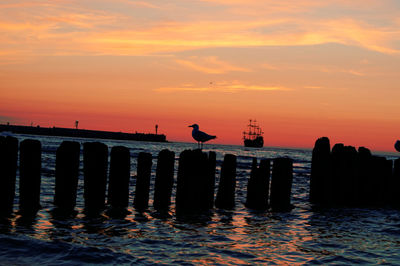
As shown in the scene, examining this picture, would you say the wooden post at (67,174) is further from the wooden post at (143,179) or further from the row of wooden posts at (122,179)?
the wooden post at (143,179)

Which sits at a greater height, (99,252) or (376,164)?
(376,164)

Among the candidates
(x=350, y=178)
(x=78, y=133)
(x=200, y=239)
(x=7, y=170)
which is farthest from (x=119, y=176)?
(x=78, y=133)

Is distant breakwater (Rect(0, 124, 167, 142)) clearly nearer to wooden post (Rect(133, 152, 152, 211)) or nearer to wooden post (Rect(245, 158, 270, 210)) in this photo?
wooden post (Rect(245, 158, 270, 210))

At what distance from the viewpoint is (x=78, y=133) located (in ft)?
582

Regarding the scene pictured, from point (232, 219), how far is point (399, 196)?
618 cm

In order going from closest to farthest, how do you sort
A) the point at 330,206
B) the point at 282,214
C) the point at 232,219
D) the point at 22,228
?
1. the point at 22,228
2. the point at 232,219
3. the point at 282,214
4. the point at 330,206

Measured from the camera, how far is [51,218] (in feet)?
30.0

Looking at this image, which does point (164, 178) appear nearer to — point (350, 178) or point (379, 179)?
point (350, 178)

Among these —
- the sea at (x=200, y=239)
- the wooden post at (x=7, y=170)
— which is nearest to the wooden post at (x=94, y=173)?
the sea at (x=200, y=239)

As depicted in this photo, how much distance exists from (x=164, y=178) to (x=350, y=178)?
18.7ft

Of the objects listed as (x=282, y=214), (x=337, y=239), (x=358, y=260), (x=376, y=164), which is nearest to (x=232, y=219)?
(x=282, y=214)

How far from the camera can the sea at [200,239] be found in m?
6.75

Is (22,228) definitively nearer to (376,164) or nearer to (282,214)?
(282,214)

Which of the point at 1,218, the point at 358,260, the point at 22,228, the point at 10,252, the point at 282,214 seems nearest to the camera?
the point at 10,252
